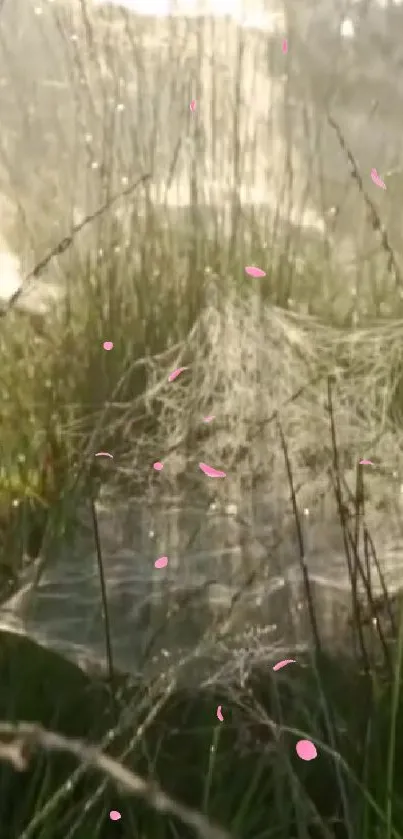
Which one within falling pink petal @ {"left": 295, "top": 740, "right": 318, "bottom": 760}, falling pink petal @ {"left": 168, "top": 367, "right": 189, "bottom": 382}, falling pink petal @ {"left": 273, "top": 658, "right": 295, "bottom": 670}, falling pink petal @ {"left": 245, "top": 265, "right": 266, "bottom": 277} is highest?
falling pink petal @ {"left": 245, "top": 265, "right": 266, "bottom": 277}

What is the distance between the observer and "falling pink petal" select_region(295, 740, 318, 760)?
0.66 m

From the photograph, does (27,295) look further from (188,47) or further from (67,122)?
(188,47)

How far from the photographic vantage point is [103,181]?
70 cm

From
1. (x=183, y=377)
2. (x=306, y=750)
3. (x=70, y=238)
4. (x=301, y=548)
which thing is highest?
(x=70, y=238)

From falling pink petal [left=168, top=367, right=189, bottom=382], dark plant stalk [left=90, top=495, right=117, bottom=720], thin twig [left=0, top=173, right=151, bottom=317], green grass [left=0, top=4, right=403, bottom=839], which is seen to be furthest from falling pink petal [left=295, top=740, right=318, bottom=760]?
thin twig [left=0, top=173, right=151, bottom=317]

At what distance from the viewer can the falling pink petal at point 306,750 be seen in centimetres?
66

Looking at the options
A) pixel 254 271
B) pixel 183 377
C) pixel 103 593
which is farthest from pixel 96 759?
pixel 254 271

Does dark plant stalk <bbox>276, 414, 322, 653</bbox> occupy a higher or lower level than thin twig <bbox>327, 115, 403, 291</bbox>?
lower

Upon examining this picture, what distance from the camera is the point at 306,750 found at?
2.16 feet

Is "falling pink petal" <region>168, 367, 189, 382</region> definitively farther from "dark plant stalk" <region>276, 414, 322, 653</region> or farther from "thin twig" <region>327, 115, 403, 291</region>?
"thin twig" <region>327, 115, 403, 291</region>

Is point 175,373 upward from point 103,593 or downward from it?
upward

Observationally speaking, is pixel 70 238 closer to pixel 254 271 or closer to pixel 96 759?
pixel 254 271

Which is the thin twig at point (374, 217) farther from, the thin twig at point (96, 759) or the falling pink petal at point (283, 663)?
the thin twig at point (96, 759)

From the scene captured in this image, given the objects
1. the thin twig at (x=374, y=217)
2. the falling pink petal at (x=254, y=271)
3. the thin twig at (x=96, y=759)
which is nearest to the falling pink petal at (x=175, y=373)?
the falling pink petal at (x=254, y=271)
